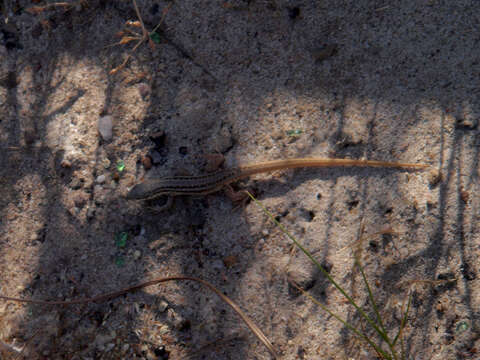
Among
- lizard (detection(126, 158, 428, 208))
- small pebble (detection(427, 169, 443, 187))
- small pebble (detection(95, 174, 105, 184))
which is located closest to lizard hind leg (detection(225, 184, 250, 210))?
lizard (detection(126, 158, 428, 208))

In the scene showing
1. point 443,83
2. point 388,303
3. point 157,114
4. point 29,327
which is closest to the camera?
point 388,303

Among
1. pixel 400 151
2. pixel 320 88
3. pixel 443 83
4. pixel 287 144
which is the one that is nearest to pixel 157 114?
A: pixel 287 144

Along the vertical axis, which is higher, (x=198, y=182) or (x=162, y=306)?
(x=198, y=182)

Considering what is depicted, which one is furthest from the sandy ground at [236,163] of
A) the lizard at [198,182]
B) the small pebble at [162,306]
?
the lizard at [198,182]

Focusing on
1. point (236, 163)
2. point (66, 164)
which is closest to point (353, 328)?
point (236, 163)

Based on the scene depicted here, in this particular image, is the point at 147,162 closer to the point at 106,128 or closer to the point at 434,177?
the point at 106,128

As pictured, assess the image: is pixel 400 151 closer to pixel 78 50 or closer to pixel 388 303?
pixel 388 303

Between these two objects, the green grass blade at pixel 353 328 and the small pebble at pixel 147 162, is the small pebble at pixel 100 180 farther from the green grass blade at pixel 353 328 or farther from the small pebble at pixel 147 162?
the green grass blade at pixel 353 328
